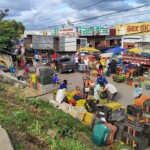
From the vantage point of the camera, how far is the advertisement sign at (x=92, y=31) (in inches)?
1974

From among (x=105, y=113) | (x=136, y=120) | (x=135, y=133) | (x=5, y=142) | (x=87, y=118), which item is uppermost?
(x=5, y=142)

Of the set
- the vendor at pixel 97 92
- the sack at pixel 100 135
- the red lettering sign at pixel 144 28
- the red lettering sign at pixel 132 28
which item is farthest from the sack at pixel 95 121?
the red lettering sign at pixel 132 28

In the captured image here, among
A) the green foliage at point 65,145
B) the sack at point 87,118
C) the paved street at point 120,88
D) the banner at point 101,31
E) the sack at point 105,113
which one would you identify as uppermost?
the banner at point 101,31

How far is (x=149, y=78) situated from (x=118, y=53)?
9.70 metres

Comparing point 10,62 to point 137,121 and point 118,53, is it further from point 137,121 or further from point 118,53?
point 137,121

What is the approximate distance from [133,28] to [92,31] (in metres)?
12.6

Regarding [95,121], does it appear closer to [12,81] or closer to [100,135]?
[100,135]

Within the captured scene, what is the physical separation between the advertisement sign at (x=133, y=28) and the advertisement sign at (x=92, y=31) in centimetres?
733

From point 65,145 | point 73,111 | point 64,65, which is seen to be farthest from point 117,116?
point 64,65

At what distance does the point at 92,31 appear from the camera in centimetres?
5097

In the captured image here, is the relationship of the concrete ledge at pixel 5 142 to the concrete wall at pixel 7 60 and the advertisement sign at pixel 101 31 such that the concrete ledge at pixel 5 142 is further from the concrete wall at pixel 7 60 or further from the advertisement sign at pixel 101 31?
the advertisement sign at pixel 101 31

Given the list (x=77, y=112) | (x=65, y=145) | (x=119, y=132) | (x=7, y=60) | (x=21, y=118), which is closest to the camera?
(x=65, y=145)

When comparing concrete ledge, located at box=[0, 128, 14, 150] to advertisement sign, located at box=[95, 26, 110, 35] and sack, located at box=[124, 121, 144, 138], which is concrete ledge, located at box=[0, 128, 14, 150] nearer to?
sack, located at box=[124, 121, 144, 138]

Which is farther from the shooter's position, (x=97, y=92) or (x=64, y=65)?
(x=64, y=65)
